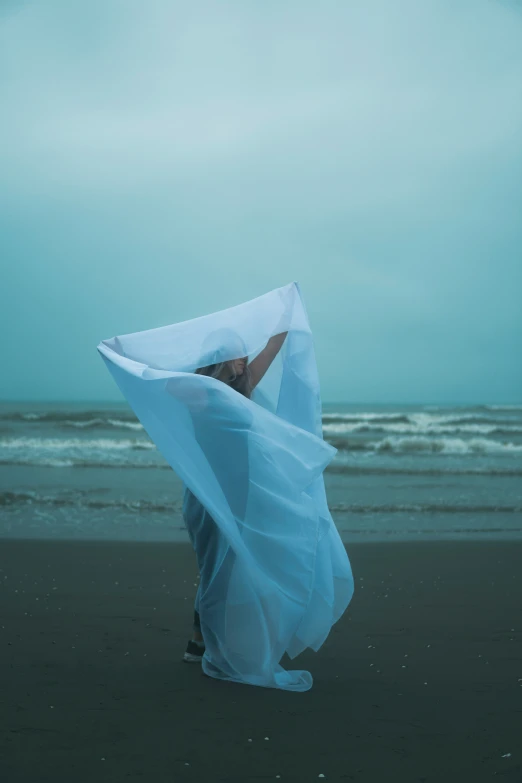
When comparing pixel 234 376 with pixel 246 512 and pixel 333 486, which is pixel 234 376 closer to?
pixel 246 512

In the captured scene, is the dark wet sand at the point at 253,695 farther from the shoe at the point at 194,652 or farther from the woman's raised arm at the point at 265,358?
the woman's raised arm at the point at 265,358

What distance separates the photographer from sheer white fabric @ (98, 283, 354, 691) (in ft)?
11.1

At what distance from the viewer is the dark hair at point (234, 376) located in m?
3.73

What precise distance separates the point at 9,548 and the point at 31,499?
129 inches

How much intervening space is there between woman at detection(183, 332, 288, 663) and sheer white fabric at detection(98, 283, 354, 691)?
13mm

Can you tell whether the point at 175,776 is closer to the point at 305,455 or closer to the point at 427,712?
the point at 427,712

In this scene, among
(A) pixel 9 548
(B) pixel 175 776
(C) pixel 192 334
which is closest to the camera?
(B) pixel 175 776

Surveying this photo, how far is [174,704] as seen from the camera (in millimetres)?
3303

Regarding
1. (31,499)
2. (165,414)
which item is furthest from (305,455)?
(31,499)

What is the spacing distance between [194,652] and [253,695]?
1.96 ft

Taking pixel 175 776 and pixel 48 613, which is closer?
pixel 175 776

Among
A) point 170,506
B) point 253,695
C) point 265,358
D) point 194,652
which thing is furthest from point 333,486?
point 253,695

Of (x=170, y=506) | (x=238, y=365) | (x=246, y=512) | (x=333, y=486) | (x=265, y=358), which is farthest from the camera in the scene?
(x=333, y=486)

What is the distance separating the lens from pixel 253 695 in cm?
340
